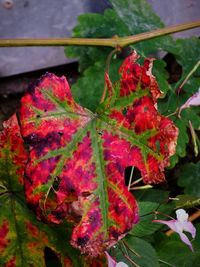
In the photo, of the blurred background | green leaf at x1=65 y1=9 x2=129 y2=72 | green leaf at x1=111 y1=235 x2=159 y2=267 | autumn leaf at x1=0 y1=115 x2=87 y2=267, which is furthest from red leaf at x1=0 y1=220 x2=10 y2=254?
the blurred background

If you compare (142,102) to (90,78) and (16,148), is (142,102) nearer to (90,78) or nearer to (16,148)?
(16,148)

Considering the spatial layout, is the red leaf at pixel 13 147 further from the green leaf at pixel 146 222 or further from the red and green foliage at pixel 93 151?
the green leaf at pixel 146 222

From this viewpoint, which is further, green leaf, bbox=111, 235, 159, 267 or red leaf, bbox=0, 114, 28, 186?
green leaf, bbox=111, 235, 159, 267

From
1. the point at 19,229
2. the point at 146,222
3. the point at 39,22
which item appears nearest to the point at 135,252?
the point at 146,222

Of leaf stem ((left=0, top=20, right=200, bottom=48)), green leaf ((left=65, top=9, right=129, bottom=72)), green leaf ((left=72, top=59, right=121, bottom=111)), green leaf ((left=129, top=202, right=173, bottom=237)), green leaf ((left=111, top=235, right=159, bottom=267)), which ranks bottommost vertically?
green leaf ((left=111, top=235, right=159, bottom=267))

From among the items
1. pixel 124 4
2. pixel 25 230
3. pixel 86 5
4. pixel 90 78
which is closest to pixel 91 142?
pixel 25 230

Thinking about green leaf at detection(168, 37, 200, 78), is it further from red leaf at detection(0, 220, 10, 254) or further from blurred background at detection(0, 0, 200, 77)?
red leaf at detection(0, 220, 10, 254)
